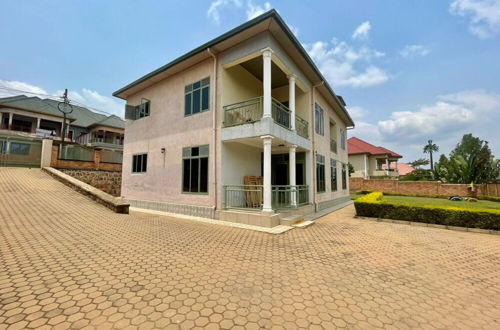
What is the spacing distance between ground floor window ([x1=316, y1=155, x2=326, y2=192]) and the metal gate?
900 inches

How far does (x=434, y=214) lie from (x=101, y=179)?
906 inches

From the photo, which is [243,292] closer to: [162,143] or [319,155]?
[162,143]

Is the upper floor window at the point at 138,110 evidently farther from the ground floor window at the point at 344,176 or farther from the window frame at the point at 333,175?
the ground floor window at the point at 344,176

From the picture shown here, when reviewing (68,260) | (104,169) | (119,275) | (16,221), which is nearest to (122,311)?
(119,275)

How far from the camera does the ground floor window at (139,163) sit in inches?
521

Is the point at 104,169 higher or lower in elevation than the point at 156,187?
higher

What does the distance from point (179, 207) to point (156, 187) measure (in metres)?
2.34

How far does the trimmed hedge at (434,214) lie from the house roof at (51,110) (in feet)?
119

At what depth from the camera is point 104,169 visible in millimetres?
20172

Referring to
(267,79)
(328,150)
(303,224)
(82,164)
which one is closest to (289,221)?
(303,224)

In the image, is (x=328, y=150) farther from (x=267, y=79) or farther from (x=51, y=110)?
(x=51, y=110)

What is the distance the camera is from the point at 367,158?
113 ft

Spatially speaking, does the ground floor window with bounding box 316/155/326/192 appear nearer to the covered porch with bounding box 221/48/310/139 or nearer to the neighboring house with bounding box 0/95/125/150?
the covered porch with bounding box 221/48/310/139

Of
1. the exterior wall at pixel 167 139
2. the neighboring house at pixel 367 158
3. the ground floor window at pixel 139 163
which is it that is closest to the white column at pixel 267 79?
the exterior wall at pixel 167 139
